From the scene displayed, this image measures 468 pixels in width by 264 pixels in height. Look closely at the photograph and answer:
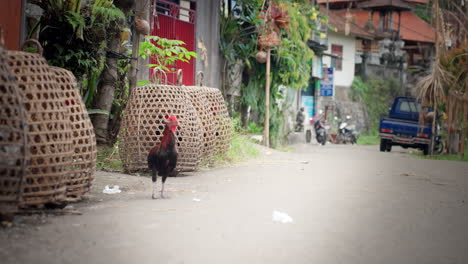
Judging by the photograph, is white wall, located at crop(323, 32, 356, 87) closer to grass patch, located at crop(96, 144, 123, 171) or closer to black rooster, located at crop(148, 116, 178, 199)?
grass patch, located at crop(96, 144, 123, 171)

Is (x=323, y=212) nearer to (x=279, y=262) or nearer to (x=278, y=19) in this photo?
(x=279, y=262)

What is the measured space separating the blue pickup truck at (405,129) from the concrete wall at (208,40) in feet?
22.1

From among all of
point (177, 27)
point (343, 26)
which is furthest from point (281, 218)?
point (343, 26)

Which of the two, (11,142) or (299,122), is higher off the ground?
(11,142)

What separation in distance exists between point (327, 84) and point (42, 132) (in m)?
27.1

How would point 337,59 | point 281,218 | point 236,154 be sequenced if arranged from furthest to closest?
point 337,59 < point 236,154 < point 281,218

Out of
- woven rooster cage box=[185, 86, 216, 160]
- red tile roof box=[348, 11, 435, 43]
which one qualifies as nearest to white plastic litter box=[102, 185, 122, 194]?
woven rooster cage box=[185, 86, 216, 160]

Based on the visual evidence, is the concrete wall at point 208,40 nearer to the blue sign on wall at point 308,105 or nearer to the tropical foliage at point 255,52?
the tropical foliage at point 255,52

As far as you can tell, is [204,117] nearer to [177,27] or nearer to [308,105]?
[177,27]

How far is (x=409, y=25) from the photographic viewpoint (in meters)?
38.3

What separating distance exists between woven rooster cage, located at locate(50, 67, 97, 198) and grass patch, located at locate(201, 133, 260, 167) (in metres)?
3.47

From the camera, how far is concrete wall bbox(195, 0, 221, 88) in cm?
1229

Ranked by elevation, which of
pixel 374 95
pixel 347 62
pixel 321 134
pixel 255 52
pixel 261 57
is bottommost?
pixel 321 134

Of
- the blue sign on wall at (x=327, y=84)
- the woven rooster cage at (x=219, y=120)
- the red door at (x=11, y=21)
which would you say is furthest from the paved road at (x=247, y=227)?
the blue sign on wall at (x=327, y=84)
